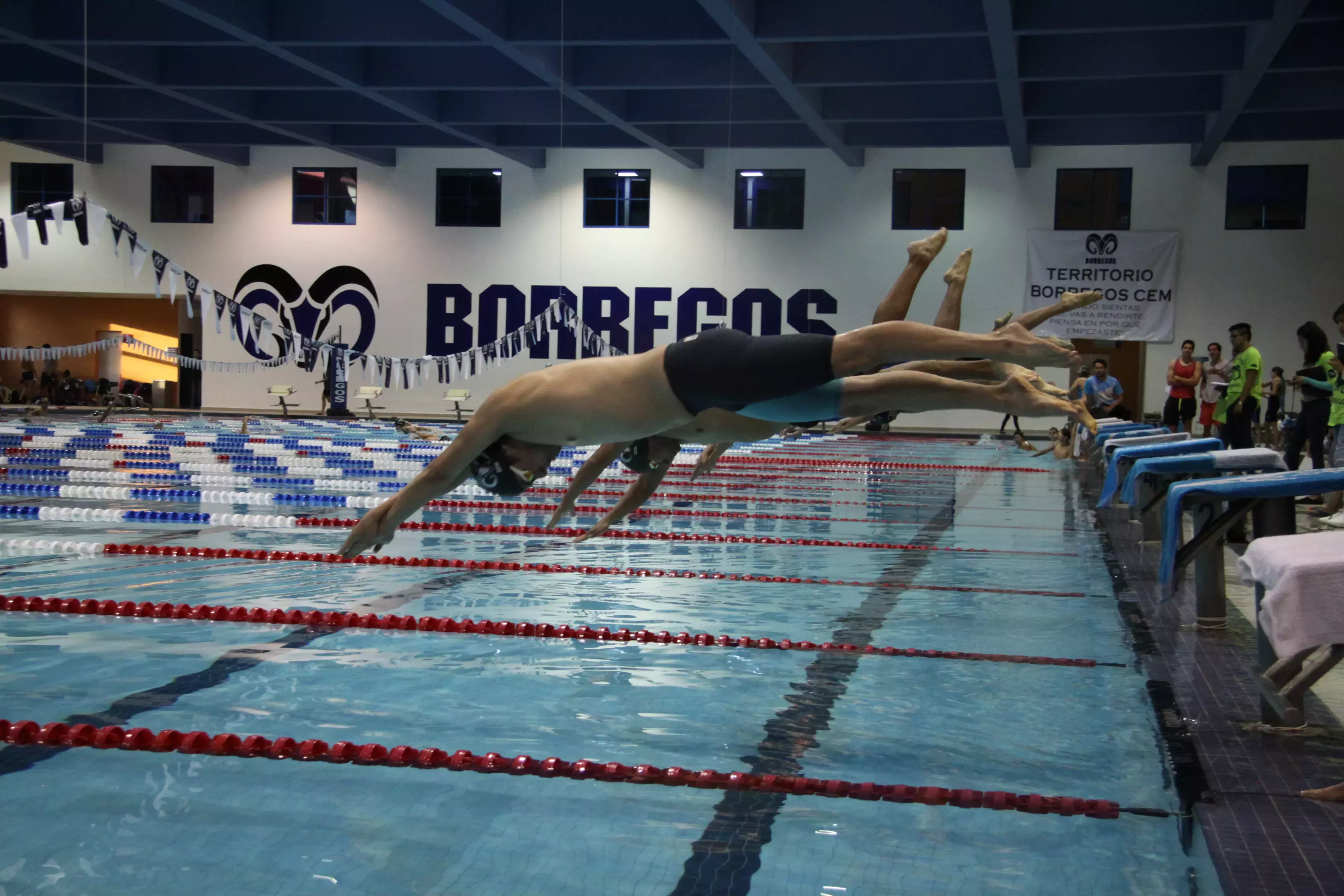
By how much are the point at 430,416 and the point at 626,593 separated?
18.3 meters

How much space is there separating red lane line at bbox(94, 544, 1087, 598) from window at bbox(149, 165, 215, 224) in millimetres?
18809

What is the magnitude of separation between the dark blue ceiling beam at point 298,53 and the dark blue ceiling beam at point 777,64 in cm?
526

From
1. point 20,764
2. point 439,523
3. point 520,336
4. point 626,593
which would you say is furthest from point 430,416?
point 20,764

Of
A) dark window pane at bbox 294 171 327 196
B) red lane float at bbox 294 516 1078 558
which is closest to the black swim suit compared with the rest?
red lane float at bbox 294 516 1078 558

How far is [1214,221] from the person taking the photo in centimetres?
1986

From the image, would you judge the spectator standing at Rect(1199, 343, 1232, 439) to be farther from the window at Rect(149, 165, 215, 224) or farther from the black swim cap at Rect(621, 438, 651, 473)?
the window at Rect(149, 165, 215, 224)

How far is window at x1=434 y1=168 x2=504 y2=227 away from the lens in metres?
22.6

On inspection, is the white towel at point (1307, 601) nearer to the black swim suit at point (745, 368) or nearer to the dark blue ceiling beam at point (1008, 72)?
the black swim suit at point (745, 368)

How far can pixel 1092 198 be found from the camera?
66.8 feet

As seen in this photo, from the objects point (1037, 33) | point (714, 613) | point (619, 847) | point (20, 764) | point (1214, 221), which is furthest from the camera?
point (1214, 221)

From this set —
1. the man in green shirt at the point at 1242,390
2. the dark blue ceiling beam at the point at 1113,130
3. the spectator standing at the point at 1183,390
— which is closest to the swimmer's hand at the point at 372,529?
the man in green shirt at the point at 1242,390

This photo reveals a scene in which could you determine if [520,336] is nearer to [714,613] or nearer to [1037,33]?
[1037,33]

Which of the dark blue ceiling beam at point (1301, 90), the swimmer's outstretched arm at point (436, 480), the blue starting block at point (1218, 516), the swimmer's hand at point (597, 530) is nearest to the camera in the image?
the blue starting block at point (1218, 516)

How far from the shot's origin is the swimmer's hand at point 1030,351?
3500mm
